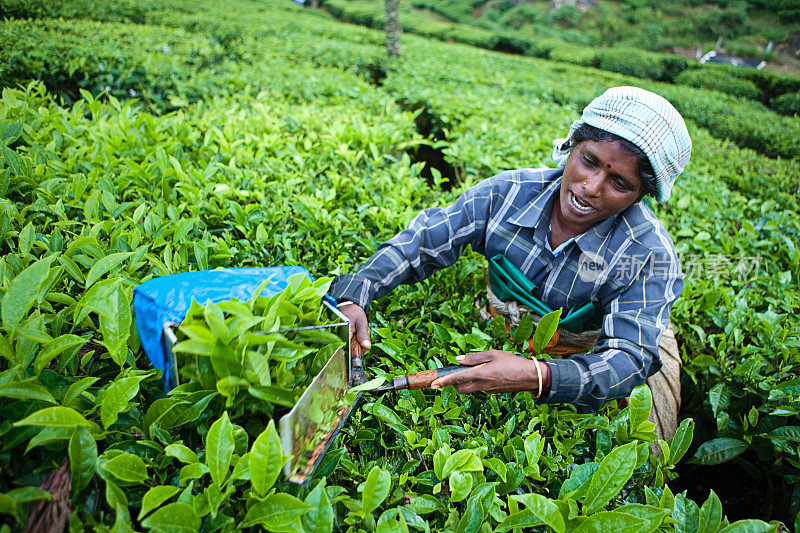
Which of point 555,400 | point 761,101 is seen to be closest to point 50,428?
point 555,400

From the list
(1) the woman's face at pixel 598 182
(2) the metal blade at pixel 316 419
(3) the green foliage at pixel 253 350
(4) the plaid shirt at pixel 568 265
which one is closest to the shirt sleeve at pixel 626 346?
(4) the plaid shirt at pixel 568 265

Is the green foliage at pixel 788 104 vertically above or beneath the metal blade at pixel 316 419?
above

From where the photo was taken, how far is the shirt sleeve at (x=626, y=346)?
1.57m

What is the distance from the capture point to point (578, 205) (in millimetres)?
1803

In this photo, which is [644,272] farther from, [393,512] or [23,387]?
[23,387]

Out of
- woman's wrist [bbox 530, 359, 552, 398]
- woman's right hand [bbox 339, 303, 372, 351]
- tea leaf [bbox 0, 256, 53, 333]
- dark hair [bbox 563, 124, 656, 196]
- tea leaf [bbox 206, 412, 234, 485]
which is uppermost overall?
dark hair [bbox 563, 124, 656, 196]

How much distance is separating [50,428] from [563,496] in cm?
120

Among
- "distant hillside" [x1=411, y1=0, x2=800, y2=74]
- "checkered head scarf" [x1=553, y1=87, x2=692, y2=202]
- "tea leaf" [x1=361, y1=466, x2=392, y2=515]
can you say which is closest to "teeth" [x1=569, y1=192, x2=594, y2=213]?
"checkered head scarf" [x1=553, y1=87, x2=692, y2=202]

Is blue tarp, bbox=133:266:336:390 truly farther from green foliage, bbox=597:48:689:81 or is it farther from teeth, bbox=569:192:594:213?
green foliage, bbox=597:48:689:81

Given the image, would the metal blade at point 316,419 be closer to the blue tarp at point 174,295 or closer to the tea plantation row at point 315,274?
the tea plantation row at point 315,274

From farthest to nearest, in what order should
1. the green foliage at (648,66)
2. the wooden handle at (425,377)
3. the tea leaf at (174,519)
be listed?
the green foliage at (648,66)
the wooden handle at (425,377)
the tea leaf at (174,519)

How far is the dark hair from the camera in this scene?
164 cm

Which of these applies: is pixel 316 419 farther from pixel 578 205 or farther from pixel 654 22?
pixel 654 22

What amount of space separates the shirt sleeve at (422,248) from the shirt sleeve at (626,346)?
66 centimetres
